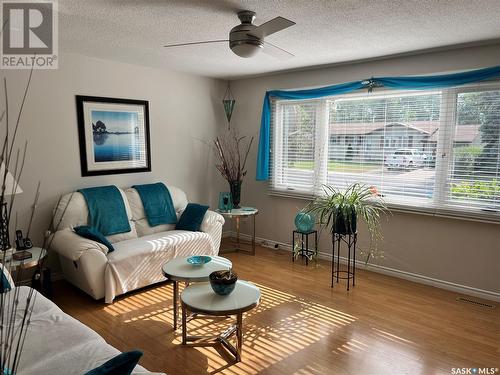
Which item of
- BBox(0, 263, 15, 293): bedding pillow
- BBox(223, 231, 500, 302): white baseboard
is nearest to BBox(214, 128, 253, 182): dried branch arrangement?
BBox(223, 231, 500, 302): white baseboard

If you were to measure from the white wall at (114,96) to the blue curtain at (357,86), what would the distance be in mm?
856

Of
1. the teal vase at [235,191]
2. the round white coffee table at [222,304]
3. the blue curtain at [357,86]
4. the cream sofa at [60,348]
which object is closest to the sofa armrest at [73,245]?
the cream sofa at [60,348]

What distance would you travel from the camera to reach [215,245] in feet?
14.0

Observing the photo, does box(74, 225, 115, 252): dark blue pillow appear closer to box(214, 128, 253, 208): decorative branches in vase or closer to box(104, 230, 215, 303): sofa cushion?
box(104, 230, 215, 303): sofa cushion

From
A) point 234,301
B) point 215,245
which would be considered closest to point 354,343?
point 234,301

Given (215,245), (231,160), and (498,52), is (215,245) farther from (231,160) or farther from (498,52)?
(498,52)

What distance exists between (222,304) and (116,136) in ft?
8.81

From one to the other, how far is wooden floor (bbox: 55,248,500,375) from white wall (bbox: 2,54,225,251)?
45.5 inches

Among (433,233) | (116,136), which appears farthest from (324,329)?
(116,136)

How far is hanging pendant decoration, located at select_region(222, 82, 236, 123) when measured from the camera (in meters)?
5.21

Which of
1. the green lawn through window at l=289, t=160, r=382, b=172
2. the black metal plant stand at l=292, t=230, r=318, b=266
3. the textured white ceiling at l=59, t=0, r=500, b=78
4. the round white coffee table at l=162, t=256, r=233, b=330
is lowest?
the black metal plant stand at l=292, t=230, r=318, b=266

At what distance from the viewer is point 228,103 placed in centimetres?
520

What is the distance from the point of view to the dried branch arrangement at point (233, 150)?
5.21 m

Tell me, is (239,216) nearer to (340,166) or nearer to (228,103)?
(340,166)
